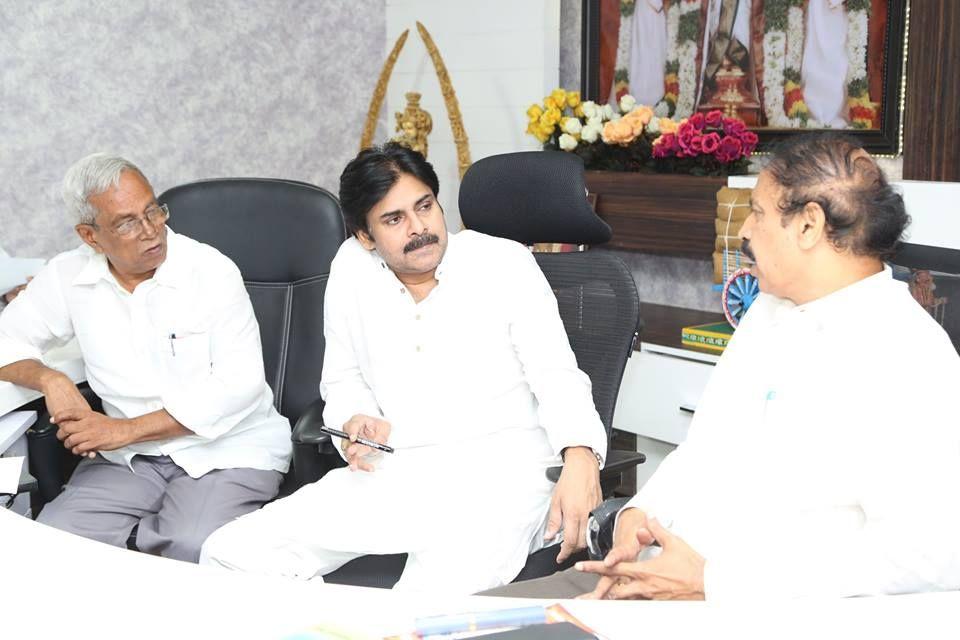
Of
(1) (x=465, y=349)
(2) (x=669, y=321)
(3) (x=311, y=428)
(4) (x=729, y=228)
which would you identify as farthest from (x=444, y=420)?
(2) (x=669, y=321)

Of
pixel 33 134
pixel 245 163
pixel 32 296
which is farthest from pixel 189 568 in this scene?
pixel 245 163

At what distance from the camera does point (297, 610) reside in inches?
46.6

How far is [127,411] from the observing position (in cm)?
241

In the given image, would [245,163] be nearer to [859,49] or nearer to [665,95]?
[665,95]

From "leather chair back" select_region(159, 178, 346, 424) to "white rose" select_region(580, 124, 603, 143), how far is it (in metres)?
1.10

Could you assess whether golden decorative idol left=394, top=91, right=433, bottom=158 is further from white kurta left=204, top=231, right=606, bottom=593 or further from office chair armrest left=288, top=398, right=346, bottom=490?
office chair armrest left=288, top=398, right=346, bottom=490

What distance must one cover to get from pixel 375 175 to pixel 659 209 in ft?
4.41

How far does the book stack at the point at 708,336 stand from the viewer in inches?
114

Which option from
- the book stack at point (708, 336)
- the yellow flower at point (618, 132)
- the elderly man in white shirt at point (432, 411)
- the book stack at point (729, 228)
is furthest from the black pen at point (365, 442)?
the yellow flower at point (618, 132)

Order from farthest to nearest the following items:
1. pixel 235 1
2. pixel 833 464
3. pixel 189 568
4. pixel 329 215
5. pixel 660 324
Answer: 1. pixel 235 1
2. pixel 660 324
3. pixel 329 215
4. pixel 833 464
5. pixel 189 568

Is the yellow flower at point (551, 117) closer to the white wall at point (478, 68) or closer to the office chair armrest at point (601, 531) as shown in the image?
the white wall at point (478, 68)

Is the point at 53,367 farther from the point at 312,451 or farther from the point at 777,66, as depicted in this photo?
the point at 777,66

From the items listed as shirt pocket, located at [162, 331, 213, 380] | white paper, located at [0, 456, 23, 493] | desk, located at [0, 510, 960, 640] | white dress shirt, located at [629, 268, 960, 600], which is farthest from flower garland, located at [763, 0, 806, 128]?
white paper, located at [0, 456, 23, 493]

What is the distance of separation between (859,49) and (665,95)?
0.66 meters
